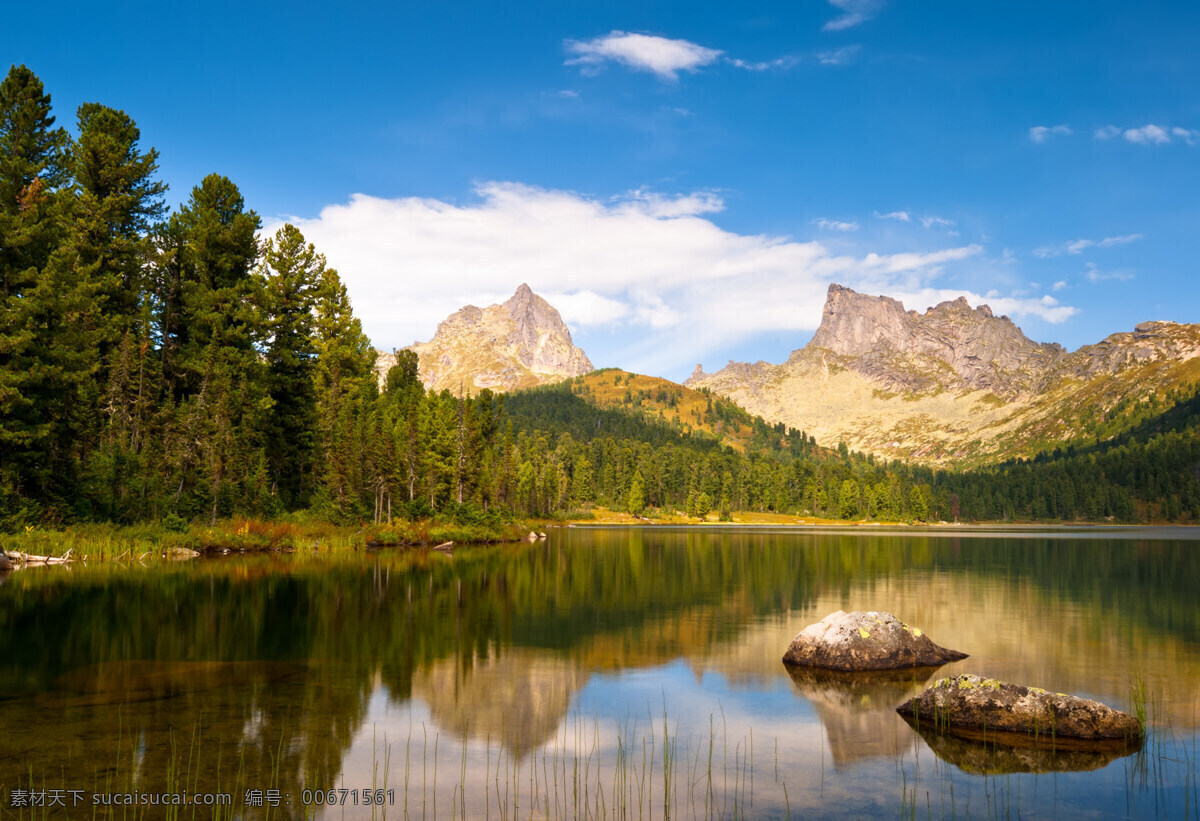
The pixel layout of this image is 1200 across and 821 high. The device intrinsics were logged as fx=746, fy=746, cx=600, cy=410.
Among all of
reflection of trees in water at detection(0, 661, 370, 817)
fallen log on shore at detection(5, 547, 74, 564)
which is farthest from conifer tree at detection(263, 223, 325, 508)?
reflection of trees in water at detection(0, 661, 370, 817)

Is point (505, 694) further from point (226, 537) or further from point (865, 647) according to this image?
point (226, 537)

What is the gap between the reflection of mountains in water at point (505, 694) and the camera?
14773 millimetres

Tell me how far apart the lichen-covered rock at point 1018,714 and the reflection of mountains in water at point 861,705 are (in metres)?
0.94

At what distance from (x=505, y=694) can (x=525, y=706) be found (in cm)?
101

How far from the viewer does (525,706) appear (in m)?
16.7

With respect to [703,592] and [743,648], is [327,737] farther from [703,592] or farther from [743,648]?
[703,592]

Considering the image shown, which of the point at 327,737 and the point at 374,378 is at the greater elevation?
the point at 374,378

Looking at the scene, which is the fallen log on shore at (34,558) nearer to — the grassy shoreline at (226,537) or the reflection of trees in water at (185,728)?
the grassy shoreline at (226,537)

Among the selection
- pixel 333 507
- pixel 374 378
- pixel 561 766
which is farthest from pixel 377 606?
pixel 374 378

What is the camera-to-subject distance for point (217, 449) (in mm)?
58562

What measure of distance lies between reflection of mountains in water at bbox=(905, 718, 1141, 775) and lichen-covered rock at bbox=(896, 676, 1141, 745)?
7.3 inches

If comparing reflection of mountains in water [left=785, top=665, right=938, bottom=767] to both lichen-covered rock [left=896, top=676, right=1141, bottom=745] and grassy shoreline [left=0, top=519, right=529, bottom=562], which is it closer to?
lichen-covered rock [left=896, top=676, right=1141, bottom=745]

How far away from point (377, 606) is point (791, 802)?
906 inches

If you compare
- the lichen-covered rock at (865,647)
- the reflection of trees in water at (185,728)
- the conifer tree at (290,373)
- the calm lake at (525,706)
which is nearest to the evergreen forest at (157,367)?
the conifer tree at (290,373)
